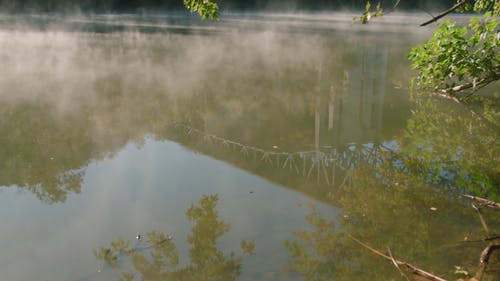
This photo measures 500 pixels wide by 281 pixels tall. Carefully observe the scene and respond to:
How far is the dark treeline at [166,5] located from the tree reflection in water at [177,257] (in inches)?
1367

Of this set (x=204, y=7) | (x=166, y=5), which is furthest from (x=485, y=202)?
(x=166, y=5)

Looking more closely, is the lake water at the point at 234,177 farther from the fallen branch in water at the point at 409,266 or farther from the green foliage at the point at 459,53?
the green foliage at the point at 459,53

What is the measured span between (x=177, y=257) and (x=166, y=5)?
38.7 meters

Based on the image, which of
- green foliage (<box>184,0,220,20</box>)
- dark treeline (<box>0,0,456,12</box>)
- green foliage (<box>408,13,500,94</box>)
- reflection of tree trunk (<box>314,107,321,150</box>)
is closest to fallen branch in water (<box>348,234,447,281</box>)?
reflection of tree trunk (<box>314,107,321,150</box>)

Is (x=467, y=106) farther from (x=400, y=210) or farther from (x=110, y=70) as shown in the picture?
(x=110, y=70)

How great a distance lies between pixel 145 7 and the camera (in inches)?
1543

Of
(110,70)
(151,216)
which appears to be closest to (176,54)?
(110,70)

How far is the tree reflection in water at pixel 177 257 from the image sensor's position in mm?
3348

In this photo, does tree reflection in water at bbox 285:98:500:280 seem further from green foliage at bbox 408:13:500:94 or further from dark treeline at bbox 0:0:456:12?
dark treeline at bbox 0:0:456:12

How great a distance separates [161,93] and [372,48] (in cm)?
1029

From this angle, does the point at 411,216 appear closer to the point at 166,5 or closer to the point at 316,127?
the point at 316,127

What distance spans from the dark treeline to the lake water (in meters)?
29.6

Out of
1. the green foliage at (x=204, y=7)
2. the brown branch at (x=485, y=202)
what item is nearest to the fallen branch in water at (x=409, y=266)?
the brown branch at (x=485, y=202)

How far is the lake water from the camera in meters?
3.56
